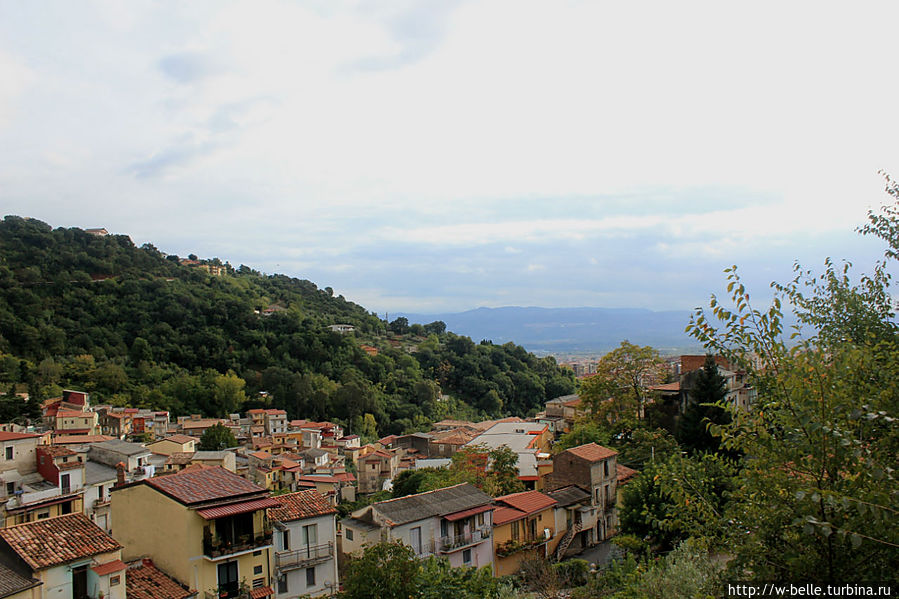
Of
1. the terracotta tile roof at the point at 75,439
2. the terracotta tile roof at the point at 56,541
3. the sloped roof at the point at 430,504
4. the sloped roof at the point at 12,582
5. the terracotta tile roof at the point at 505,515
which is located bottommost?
the terracotta tile roof at the point at 505,515

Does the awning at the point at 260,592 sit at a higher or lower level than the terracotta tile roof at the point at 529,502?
higher

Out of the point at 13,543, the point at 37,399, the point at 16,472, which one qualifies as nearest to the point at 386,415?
the point at 37,399

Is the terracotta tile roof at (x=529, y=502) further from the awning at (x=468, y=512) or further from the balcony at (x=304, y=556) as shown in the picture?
the balcony at (x=304, y=556)

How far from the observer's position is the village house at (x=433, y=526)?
16547 millimetres

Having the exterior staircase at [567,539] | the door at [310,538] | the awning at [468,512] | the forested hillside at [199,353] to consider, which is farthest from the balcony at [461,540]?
the forested hillside at [199,353]

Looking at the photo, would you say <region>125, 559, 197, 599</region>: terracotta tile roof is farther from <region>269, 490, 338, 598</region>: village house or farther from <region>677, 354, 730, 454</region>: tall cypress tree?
<region>677, 354, 730, 454</region>: tall cypress tree

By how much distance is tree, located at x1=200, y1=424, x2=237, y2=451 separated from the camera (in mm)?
42438

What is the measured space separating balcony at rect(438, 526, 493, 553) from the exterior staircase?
10.4ft

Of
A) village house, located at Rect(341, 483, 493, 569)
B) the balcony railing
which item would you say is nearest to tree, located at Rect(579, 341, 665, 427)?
village house, located at Rect(341, 483, 493, 569)

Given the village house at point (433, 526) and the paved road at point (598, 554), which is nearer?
the village house at point (433, 526)

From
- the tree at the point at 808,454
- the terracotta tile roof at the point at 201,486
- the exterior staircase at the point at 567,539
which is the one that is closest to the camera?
the tree at the point at 808,454

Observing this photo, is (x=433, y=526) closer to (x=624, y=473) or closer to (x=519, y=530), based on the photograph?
(x=519, y=530)

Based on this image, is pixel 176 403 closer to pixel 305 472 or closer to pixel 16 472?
pixel 305 472

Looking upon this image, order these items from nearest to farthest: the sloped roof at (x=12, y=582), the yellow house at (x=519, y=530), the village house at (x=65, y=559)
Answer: the sloped roof at (x=12, y=582) < the village house at (x=65, y=559) < the yellow house at (x=519, y=530)
